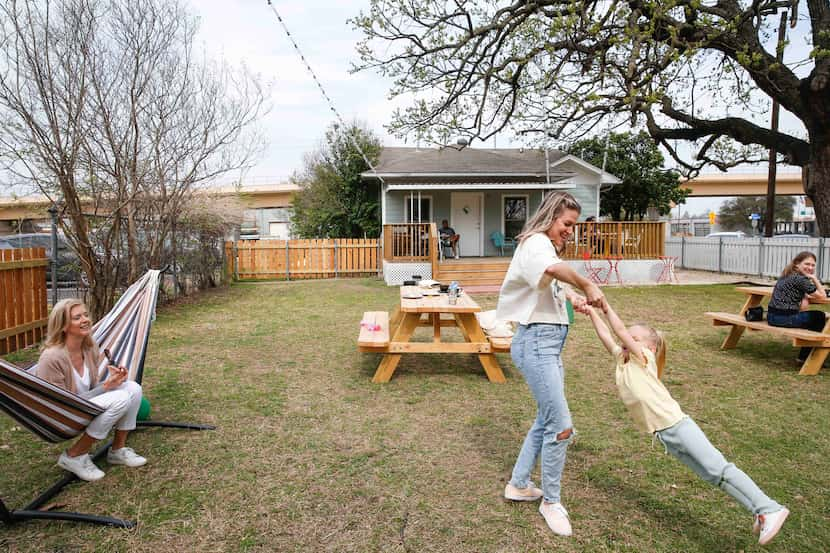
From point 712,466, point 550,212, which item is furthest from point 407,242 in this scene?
point 712,466

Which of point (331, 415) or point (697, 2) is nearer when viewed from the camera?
point (331, 415)

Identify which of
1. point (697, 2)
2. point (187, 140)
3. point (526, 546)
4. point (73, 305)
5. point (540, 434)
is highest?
point (697, 2)

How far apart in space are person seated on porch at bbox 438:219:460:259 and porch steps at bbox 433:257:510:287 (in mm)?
1790

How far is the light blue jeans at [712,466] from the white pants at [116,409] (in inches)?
119

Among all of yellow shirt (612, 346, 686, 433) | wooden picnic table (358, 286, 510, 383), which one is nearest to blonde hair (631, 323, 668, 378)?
yellow shirt (612, 346, 686, 433)

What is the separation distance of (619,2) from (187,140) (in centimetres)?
820

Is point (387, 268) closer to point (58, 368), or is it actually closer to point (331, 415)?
point (331, 415)

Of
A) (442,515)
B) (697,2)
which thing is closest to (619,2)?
(697,2)

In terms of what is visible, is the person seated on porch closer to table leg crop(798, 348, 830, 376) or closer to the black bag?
the black bag

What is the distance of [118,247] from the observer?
28.3ft

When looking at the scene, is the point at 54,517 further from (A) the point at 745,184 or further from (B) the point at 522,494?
(A) the point at 745,184

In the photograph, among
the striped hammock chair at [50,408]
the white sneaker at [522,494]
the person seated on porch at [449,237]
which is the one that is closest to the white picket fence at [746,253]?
the person seated on porch at [449,237]

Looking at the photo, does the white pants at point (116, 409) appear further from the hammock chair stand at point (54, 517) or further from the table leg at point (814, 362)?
the table leg at point (814, 362)

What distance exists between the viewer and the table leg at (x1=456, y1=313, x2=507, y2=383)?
5531mm
